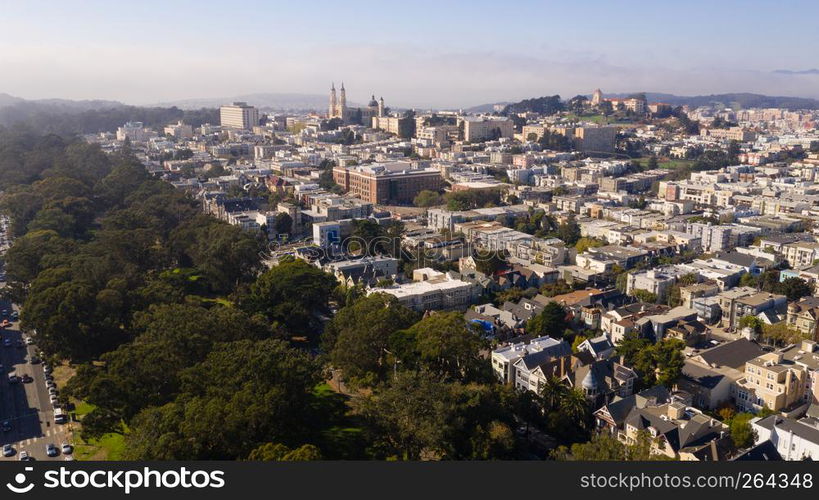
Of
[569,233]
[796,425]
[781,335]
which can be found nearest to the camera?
[796,425]

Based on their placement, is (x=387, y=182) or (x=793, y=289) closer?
(x=793, y=289)

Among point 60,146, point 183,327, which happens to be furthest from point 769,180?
point 60,146

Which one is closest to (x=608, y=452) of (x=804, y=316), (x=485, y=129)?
(x=804, y=316)

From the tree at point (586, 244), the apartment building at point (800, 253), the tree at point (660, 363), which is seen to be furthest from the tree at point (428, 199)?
the tree at point (660, 363)

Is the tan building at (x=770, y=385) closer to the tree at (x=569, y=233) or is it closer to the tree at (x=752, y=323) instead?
the tree at (x=752, y=323)

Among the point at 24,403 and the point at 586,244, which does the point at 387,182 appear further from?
the point at 24,403

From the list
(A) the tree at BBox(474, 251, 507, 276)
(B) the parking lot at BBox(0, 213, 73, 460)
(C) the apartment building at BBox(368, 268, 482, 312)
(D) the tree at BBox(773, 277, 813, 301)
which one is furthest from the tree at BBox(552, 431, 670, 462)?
(A) the tree at BBox(474, 251, 507, 276)

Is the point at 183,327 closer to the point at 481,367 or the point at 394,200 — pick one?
the point at 481,367
